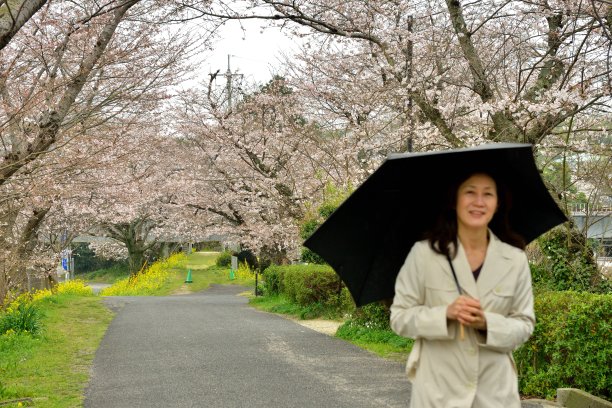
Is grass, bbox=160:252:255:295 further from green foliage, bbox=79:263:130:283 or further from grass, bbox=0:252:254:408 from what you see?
grass, bbox=0:252:254:408

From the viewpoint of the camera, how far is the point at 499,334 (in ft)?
9.19

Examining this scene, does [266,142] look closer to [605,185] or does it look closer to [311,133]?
[311,133]

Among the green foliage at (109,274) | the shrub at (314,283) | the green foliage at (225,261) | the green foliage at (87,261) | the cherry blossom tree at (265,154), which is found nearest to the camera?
the shrub at (314,283)

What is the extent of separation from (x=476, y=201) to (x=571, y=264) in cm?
640

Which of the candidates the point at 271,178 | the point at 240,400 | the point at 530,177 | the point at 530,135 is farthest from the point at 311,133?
the point at 530,177

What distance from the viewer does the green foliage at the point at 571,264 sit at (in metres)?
8.73

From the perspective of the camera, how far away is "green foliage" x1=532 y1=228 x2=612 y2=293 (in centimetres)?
873

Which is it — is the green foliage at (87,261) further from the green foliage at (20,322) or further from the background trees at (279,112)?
the green foliage at (20,322)

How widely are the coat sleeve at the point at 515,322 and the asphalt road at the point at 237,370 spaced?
184 inches

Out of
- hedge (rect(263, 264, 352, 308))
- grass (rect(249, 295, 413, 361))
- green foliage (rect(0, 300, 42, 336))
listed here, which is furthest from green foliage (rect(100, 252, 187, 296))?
green foliage (rect(0, 300, 42, 336))

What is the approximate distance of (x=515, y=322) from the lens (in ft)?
9.41

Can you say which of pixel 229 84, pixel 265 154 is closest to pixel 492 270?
pixel 265 154

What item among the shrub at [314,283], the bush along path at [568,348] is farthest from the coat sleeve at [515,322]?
the shrub at [314,283]

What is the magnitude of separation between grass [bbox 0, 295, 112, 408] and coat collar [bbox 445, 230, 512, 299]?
5.75 metres
